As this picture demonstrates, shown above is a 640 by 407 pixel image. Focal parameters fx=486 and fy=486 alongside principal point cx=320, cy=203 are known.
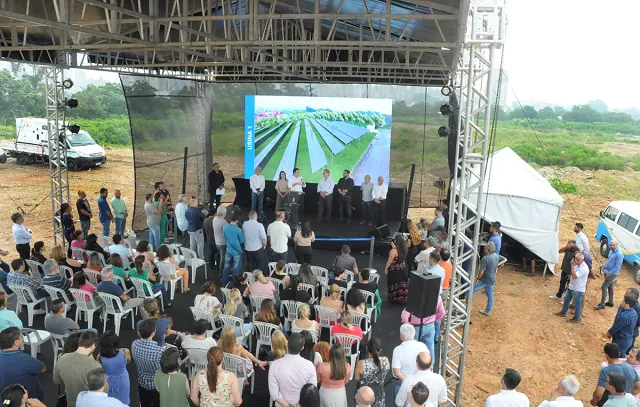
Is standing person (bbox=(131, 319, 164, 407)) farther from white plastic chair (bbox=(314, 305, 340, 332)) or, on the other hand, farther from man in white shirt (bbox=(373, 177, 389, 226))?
man in white shirt (bbox=(373, 177, 389, 226))

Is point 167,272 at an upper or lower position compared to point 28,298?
upper

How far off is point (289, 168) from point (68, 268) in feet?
27.2

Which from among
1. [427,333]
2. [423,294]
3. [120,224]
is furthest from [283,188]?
[423,294]

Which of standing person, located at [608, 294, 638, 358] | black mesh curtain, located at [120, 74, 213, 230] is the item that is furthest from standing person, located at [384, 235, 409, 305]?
black mesh curtain, located at [120, 74, 213, 230]

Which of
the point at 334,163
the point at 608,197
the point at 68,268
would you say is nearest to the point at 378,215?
the point at 334,163

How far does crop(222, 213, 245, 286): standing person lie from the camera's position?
7281 millimetres

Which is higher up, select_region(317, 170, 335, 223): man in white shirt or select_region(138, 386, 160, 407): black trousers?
select_region(317, 170, 335, 223): man in white shirt

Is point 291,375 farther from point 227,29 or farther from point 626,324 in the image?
point 227,29

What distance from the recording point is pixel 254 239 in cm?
744

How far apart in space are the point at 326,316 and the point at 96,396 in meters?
2.85

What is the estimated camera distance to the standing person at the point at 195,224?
8477 millimetres

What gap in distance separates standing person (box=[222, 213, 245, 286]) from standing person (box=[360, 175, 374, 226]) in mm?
4470

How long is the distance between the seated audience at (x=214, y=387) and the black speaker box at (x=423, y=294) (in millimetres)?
2000

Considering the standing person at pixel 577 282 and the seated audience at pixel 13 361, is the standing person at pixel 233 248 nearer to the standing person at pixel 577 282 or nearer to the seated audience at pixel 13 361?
the seated audience at pixel 13 361
